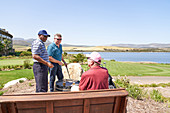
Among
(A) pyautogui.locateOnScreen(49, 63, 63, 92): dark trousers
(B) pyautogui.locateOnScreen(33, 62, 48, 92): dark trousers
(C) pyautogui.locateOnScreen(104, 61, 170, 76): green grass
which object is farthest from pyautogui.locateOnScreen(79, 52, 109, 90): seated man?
(C) pyautogui.locateOnScreen(104, 61, 170, 76): green grass

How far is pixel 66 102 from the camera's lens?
196 cm

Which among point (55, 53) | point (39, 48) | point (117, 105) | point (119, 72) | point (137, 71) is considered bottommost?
point (137, 71)

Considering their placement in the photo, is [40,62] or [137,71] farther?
[137,71]

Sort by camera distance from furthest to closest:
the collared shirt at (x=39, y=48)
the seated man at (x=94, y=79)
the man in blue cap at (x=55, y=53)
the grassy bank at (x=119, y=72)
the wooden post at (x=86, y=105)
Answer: the grassy bank at (x=119, y=72)
the man in blue cap at (x=55, y=53)
the collared shirt at (x=39, y=48)
the seated man at (x=94, y=79)
the wooden post at (x=86, y=105)

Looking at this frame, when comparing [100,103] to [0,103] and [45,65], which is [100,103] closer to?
[0,103]

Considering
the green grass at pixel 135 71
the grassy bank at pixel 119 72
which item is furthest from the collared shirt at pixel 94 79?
the green grass at pixel 135 71

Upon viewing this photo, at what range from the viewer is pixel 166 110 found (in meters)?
4.44

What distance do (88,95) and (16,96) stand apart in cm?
97

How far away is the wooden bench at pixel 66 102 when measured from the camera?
183cm

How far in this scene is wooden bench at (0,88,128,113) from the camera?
183cm

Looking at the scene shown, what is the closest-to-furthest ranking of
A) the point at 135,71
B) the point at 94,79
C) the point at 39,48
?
the point at 94,79 → the point at 39,48 → the point at 135,71

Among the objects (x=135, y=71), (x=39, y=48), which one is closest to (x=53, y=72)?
(x=39, y=48)

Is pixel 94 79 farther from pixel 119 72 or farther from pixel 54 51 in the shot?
pixel 119 72

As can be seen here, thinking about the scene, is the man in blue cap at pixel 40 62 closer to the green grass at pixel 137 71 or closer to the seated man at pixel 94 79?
the seated man at pixel 94 79
